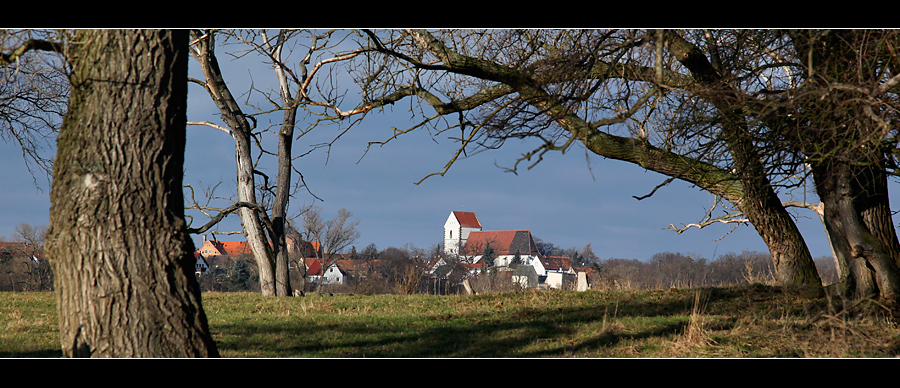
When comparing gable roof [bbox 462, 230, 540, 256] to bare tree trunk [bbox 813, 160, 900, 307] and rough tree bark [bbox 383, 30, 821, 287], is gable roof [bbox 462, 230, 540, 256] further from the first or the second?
bare tree trunk [bbox 813, 160, 900, 307]

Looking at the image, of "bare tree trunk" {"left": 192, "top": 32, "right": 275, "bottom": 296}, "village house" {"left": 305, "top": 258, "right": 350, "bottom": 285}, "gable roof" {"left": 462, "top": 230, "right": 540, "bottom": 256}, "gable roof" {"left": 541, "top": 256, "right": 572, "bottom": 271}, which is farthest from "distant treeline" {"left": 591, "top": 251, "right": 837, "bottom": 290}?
"gable roof" {"left": 462, "top": 230, "right": 540, "bottom": 256}

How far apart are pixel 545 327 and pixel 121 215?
5.54m

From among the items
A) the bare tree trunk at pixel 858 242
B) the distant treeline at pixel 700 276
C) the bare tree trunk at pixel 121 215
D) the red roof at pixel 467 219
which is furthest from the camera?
the red roof at pixel 467 219

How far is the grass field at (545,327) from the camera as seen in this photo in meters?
6.20

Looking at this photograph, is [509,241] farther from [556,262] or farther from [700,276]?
[700,276]

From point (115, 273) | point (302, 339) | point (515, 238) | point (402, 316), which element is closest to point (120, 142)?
point (115, 273)

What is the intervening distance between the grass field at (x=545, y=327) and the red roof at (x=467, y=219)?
344 feet

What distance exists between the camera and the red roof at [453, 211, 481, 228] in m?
116

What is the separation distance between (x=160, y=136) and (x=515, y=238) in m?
86.7

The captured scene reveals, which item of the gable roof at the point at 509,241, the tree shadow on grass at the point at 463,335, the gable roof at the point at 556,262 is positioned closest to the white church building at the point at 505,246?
the gable roof at the point at 509,241

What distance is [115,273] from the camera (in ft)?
12.9

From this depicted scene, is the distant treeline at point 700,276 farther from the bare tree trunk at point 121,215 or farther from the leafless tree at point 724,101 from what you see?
the bare tree trunk at point 121,215

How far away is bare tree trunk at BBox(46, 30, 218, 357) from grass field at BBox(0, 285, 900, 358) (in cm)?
213

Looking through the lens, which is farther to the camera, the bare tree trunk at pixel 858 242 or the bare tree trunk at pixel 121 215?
the bare tree trunk at pixel 858 242
